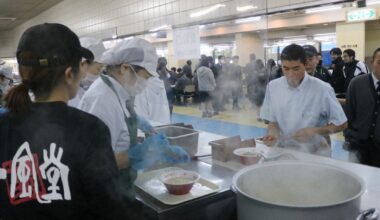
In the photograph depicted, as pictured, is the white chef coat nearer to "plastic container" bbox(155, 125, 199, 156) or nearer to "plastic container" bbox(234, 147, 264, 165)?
"plastic container" bbox(155, 125, 199, 156)

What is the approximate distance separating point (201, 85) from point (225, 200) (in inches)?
217

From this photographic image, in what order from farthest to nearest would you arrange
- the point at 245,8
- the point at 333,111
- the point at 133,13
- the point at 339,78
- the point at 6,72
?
the point at 133,13
the point at 339,78
the point at 6,72
the point at 245,8
the point at 333,111

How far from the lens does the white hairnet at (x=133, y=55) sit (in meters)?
1.49

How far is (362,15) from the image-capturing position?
357 inches

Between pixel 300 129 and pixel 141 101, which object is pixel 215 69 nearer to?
pixel 141 101

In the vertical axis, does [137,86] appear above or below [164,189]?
above

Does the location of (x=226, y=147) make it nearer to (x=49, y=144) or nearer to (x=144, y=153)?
(x=144, y=153)

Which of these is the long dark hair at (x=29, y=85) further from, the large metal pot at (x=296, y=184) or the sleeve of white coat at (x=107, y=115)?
the large metal pot at (x=296, y=184)

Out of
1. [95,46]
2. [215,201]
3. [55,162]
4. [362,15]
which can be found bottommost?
[215,201]

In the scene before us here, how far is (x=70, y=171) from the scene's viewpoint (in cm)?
85

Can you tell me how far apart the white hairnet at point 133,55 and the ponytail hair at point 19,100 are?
0.65 metres

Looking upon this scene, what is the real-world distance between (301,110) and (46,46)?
1620mm

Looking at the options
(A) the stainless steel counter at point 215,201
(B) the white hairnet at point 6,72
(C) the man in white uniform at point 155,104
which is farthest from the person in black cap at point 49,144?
Answer: (B) the white hairnet at point 6,72

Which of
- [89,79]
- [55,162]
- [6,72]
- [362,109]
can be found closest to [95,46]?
[89,79]
